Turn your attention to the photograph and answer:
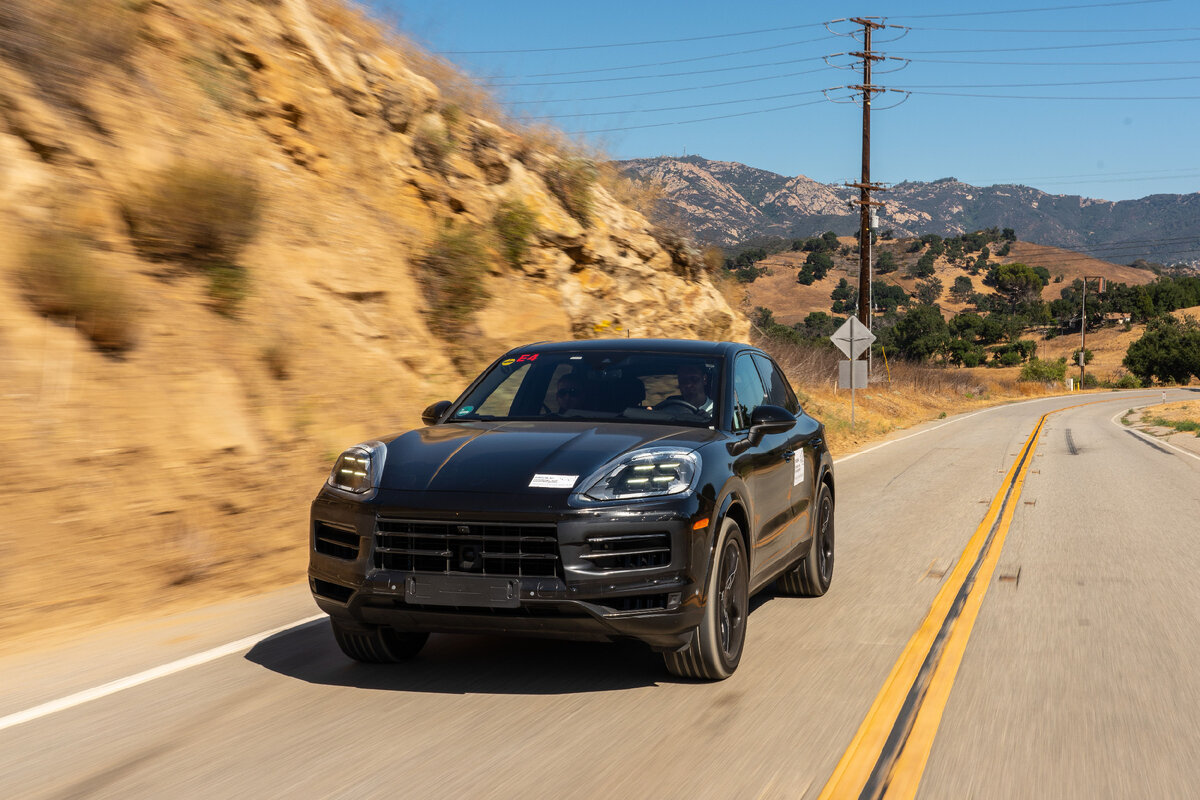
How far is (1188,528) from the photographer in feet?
38.0

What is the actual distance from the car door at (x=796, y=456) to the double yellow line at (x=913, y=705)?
0.95m

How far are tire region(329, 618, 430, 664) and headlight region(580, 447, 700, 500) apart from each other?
1247mm

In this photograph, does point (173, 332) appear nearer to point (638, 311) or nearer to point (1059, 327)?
point (638, 311)

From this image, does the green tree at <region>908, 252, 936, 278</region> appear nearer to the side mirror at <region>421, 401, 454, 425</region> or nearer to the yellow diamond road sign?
the yellow diamond road sign

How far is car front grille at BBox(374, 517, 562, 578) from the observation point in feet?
15.5

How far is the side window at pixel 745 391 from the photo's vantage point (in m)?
6.28

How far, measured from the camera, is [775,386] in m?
7.60

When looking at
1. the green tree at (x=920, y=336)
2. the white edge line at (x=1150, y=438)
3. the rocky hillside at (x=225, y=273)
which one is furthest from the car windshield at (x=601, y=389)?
the green tree at (x=920, y=336)

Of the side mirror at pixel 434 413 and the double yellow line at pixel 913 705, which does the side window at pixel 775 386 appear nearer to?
the double yellow line at pixel 913 705

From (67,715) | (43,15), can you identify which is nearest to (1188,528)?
(67,715)

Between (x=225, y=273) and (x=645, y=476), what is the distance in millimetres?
7389

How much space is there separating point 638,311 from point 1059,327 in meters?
119

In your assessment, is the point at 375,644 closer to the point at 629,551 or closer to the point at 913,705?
the point at 629,551

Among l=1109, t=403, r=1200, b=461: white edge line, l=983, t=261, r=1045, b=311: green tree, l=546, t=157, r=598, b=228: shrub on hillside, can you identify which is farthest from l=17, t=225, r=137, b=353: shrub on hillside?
l=983, t=261, r=1045, b=311: green tree
